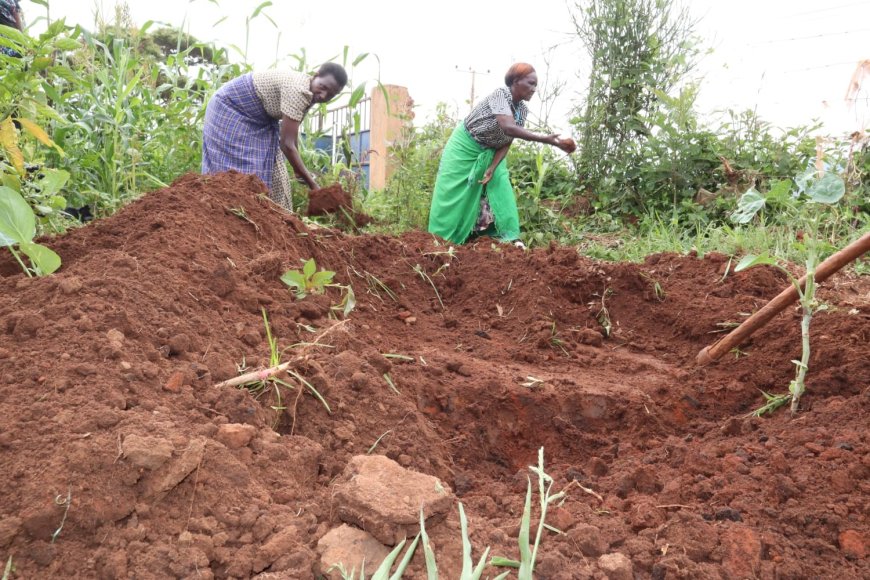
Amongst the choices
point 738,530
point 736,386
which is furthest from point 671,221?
point 738,530

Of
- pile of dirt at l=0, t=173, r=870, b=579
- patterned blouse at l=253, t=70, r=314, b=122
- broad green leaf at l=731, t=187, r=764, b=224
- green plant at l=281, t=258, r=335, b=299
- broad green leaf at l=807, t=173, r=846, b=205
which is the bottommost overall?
pile of dirt at l=0, t=173, r=870, b=579

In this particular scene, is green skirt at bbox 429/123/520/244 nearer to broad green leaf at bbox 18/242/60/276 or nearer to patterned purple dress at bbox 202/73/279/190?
patterned purple dress at bbox 202/73/279/190

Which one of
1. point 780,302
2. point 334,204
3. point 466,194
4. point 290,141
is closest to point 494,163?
point 466,194

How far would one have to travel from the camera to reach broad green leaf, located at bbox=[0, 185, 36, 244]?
66.2 inches

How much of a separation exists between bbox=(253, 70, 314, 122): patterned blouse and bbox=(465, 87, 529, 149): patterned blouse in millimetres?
1430

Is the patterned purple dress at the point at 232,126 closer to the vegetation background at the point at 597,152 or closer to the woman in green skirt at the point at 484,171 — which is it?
the vegetation background at the point at 597,152

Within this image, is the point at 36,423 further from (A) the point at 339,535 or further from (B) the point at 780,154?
(B) the point at 780,154

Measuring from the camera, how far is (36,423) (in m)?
1.17

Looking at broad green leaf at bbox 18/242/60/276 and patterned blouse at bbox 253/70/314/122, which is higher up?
patterned blouse at bbox 253/70/314/122

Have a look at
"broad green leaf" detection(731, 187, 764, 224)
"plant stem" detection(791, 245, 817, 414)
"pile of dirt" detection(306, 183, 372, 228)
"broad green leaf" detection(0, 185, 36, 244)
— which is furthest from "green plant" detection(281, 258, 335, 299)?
"pile of dirt" detection(306, 183, 372, 228)

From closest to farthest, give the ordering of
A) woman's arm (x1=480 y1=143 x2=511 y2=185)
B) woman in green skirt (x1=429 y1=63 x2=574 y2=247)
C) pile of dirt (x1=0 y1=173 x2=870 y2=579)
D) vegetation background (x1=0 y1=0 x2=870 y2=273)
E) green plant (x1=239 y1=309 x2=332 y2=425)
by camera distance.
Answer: pile of dirt (x1=0 y1=173 x2=870 y2=579) → green plant (x1=239 y1=309 x2=332 y2=425) → vegetation background (x1=0 y1=0 x2=870 y2=273) → woman in green skirt (x1=429 y1=63 x2=574 y2=247) → woman's arm (x1=480 y1=143 x2=511 y2=185)

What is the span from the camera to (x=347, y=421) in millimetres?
1572

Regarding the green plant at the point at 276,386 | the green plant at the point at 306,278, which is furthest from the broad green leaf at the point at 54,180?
the green plant at the point at 276,386

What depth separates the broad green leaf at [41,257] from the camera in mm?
1713
